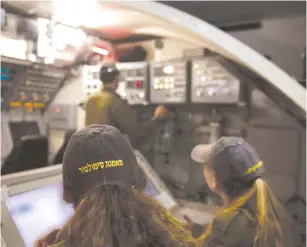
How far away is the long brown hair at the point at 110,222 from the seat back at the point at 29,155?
2.13 m

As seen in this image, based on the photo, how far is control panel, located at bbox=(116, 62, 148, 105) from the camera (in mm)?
3137

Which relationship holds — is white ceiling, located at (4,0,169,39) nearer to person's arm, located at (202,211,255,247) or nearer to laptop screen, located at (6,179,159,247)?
laptop screen, located at (6,179,159,247)

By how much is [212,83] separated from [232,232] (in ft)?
5.34

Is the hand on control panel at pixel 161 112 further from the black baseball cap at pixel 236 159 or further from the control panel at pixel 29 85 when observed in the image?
the black baseball cap at pixel 236 159

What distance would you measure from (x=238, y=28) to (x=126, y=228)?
2.59m

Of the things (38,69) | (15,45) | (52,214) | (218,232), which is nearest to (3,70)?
(38,69)

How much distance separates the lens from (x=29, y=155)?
3107 millimetres

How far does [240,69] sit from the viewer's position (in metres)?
2.61

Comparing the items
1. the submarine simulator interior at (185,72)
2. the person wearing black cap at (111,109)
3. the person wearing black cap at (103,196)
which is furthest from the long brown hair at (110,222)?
the person wearing black cap at (111,109)

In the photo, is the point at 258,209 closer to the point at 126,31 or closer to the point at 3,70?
the point at 126,31

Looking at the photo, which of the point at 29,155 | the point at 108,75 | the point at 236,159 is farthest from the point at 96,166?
the point at 29,155

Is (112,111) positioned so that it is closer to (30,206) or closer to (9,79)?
(30,206)

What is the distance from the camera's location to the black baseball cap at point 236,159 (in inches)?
55.2

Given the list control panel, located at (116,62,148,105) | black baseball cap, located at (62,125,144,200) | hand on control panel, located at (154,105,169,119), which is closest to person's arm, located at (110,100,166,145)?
hand on control panel, located at (154,105,169,119)
